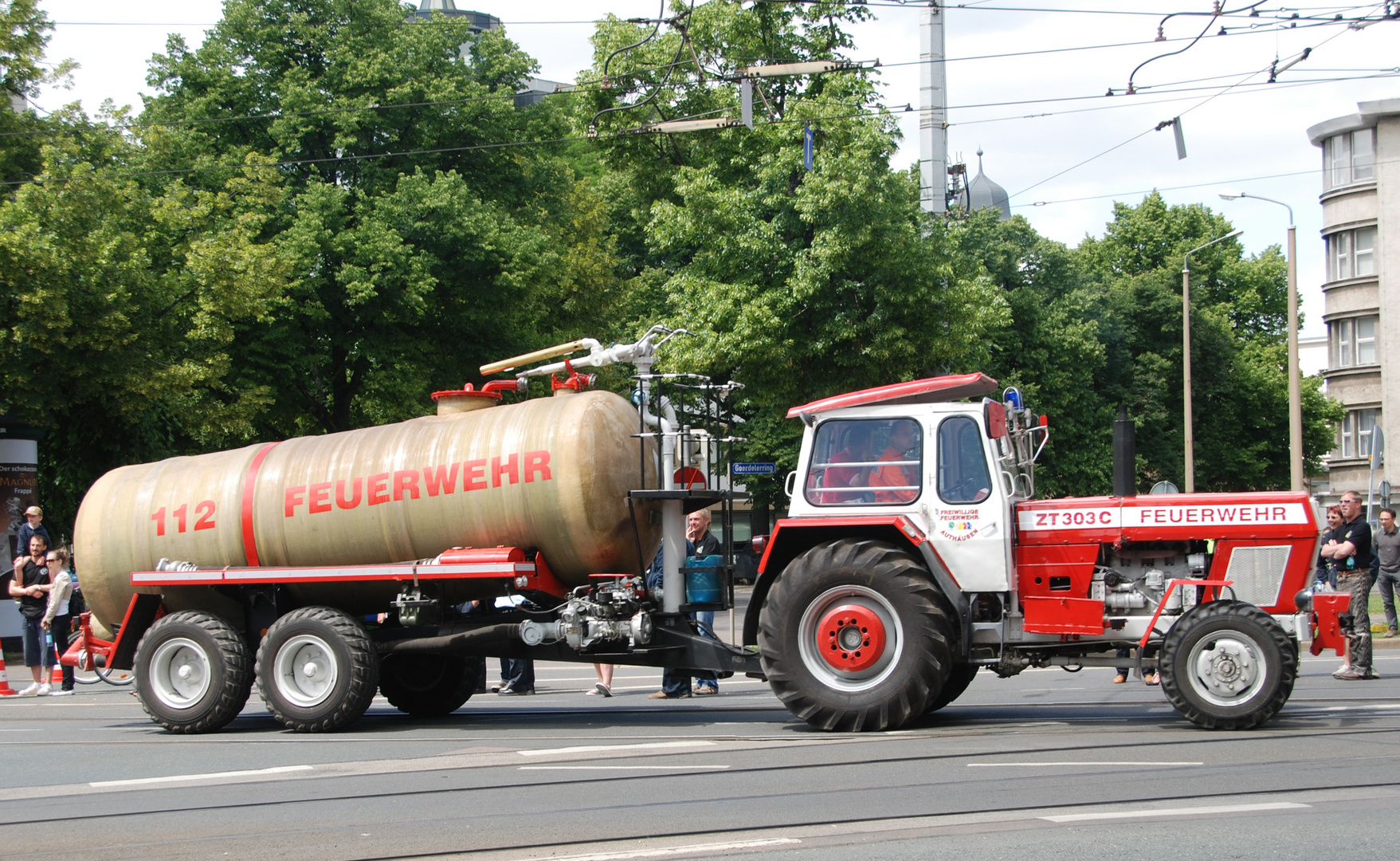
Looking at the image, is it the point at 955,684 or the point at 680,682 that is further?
the point at 680,682

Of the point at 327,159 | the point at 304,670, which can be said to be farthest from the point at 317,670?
the point at 327,159

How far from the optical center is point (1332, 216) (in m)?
55.0

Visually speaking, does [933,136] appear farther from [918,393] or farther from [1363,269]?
[1363,269]

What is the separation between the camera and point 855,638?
974 centimetres

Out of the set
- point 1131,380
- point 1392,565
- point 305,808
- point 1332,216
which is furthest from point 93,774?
point 1332,216

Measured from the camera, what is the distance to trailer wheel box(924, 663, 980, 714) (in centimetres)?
1068

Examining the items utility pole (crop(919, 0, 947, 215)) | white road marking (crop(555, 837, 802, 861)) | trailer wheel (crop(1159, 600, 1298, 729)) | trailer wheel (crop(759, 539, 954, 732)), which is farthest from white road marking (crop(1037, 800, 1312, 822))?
utility pole (crop(919, 0, 947, 215))

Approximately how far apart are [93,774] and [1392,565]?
44.4 feet

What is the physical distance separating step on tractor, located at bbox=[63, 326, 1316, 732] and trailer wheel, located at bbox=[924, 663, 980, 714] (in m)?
0.02

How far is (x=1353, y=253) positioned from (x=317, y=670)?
5312 centimetres

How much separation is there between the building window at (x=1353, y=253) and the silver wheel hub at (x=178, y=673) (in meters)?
53.0

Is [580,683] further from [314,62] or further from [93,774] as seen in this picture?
[314,62]

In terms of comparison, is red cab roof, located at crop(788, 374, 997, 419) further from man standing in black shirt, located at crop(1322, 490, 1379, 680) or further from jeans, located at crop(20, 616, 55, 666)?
jeans, located at crop(20, 616, 55, 666)

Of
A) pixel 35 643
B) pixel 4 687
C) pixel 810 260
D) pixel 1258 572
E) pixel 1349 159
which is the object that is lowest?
pixel 4 687
